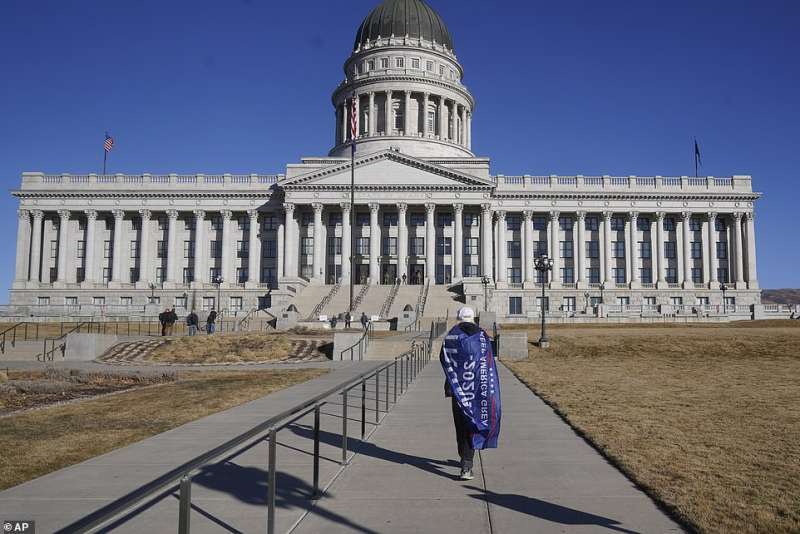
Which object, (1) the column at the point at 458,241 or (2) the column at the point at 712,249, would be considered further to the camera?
(2) the column at the point at 712,249

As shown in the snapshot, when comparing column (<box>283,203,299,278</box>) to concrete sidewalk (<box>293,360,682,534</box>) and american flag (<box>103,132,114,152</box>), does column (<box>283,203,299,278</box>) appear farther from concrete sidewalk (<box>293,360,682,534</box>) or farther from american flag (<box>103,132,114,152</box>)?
concrete sidewalk (<box>293,360,682,534</box>)

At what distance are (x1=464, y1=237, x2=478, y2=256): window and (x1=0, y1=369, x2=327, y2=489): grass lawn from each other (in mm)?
62338

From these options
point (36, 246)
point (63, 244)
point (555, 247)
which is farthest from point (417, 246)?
point (36, 246)

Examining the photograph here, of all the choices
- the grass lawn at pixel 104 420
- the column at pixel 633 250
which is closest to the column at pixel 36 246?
the grass lawn at pixel 104 420

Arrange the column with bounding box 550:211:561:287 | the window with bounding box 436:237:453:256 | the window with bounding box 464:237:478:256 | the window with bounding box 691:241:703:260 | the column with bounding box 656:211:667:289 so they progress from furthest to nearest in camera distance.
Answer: the window with bounding box 691:241:703:260 < the column with bounding box 550:211:561:287 < the column with bounding box 656:211:667:289 < the window with bounding box 436:237:453:256 < the window with bounding box 464:237:478:256

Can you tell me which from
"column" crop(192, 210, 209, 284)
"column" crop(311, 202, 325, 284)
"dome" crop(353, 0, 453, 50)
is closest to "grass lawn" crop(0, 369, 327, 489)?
"column" crop(311, 202, 325, 284)

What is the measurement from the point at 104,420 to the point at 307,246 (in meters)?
69.9

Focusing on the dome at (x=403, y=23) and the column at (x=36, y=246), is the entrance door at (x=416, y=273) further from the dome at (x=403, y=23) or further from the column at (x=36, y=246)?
the column at (x=36, y=246)

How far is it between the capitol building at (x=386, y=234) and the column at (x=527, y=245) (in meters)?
0.18

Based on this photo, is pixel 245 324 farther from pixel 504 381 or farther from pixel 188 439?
pixel 188 439

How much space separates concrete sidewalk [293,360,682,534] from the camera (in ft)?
23.3

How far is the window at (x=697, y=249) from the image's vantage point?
3440 inches

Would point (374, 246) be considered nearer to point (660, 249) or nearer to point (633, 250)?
point (633, 250)

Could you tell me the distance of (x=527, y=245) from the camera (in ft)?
284
